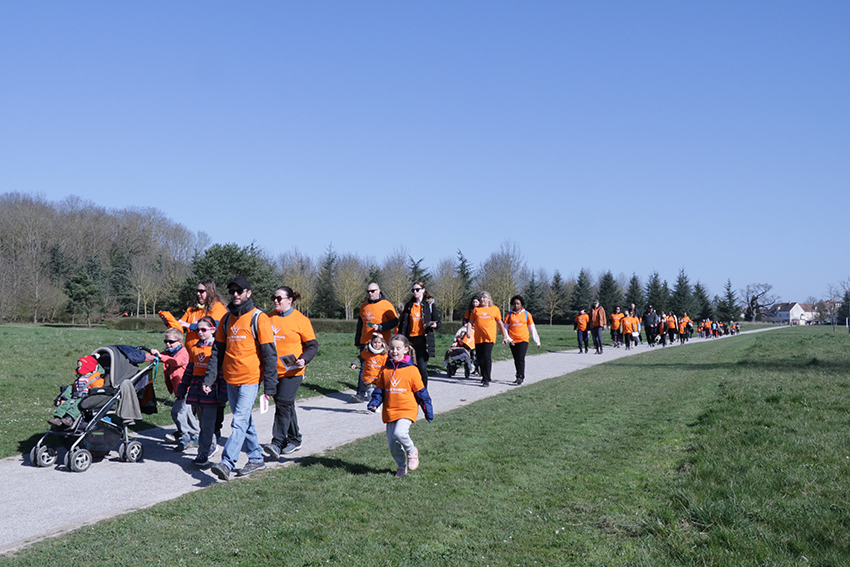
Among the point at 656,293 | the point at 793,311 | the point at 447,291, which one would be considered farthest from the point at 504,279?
the point at 793,311

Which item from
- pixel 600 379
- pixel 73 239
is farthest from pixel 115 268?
pixel 600 379

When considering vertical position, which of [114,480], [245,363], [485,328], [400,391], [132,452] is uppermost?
[485,328]

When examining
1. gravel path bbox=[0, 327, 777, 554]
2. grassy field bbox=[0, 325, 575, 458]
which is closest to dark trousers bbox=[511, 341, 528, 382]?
grassy field bbox=[0, 325, 575, 458]

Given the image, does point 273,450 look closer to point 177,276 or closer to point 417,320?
point 417,320

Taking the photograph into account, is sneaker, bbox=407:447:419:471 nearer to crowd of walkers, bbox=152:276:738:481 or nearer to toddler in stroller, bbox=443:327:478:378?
crowd of walkers, bbox=152:276:738:481

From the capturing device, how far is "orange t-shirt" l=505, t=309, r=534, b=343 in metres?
14.4

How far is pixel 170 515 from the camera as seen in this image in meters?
5.20

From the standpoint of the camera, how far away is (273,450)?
7254 mm

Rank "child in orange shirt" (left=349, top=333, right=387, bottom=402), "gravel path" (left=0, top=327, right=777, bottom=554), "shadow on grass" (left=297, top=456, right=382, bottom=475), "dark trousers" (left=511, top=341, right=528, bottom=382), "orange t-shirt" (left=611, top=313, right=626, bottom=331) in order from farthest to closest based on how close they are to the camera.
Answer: "orange t-shirt" (left=611, top=313, right=626, bottom=331), "dark trousers" (left=511, top=341, right=528, bottom=382), "child in orange shirt" (left=349, top=333, right=387, bottom=402), "shadow on grass" (left=297, top=456, right=382, bottom=475), "gravel path" (left=0, top=327, right=777, bottom=554)

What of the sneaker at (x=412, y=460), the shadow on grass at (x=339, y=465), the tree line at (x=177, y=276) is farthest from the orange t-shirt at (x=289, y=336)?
the tree line at (x=177, y=276)

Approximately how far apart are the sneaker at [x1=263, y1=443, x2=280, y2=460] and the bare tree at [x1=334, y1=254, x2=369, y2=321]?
61.9m

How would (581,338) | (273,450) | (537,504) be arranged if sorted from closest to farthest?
1. (537,504)
2. (273,450)
3. (581,338)

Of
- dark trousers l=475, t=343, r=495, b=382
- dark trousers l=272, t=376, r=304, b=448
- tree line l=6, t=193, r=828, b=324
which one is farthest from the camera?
tree line l=6, t=193, r=828, b=324

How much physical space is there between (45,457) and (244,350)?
255 cm
